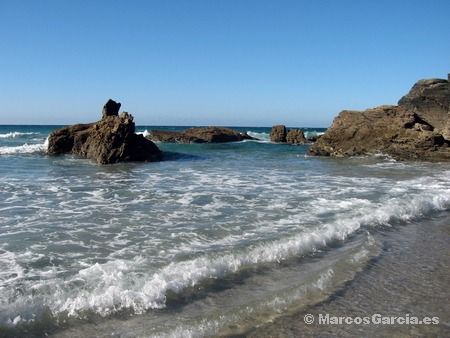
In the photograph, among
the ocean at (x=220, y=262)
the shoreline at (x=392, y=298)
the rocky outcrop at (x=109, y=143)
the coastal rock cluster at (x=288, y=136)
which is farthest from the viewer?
the coastal rock cluster at (x=288, y=136)

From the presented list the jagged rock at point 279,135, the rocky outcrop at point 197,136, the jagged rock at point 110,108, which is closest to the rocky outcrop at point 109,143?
the jagged rock at point 110,108

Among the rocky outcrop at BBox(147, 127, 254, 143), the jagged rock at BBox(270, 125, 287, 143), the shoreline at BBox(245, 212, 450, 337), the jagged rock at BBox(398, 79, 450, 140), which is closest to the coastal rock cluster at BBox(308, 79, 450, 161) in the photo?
the jagged rock at BBox(398, 79, 450, 140)

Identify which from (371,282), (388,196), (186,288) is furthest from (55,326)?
(388,196)

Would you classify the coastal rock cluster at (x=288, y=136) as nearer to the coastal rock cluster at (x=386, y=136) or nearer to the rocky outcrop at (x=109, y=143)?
the coastal rock cluster at (x=386, y=136)

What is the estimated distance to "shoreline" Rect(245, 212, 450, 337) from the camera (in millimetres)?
3998

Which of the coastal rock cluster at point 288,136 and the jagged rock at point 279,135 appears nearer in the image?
the coastal rock cluster at point 288,136

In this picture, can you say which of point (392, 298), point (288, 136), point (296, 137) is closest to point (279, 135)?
point (288, 136)

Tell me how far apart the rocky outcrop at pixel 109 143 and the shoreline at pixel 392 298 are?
16.2 m

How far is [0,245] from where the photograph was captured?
6.34m

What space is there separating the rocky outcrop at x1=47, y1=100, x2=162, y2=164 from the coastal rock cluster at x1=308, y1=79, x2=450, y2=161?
40.3 feet

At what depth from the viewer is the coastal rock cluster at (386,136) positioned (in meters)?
24.0

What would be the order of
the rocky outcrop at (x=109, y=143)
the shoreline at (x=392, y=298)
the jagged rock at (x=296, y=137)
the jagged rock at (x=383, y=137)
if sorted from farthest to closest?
the jagged rock at (x=296, y=137) < the jagged rock at (x=383, y=137) < the rocky outcrop at (x=109, y=143) < the shoreline at (x=392, y=298)

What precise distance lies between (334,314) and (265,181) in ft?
32.8

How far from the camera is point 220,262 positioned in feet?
18.5
